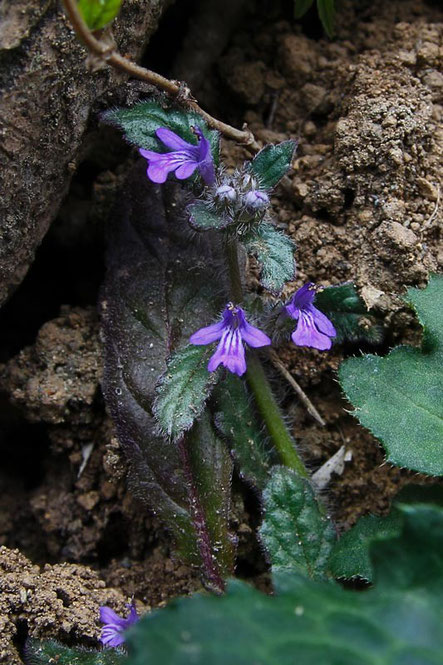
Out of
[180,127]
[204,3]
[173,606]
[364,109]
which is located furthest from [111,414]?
[204,3]

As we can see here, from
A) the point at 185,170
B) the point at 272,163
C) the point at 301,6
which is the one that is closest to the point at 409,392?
the point at 272,163

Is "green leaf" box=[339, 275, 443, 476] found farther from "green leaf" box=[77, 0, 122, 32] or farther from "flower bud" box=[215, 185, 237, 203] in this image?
"green leaf" box=[77, 0, 122, 32]

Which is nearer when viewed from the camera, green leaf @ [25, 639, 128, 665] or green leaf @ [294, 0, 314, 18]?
green leaf @ [25, 639, 128, 665]

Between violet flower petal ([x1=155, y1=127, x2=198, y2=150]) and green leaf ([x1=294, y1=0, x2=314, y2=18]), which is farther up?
green leaf ([x1=294, y1=0, x2=314, y2=18])

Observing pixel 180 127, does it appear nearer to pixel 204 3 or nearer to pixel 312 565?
pixel 204 3

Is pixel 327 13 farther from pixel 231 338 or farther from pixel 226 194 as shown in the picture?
pixel 231 338

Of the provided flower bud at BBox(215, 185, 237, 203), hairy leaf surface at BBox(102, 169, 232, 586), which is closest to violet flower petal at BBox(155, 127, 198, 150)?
flower bud at BBox(215, 185, 237, 203)

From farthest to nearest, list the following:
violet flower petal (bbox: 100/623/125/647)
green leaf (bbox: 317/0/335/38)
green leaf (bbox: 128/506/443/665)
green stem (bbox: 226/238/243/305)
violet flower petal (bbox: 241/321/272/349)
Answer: green leaf (bbox: 317/0/335/38)
green stem (bbox: 226/238/243/305)
violet flower petal (bbox: 241/321/272/349)
violet flower petal (bbox: 100/623/125/647)
green leaf (bbox: 128/506/443/665)
